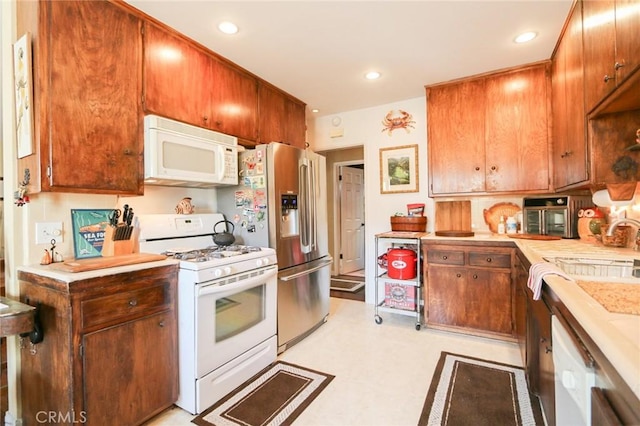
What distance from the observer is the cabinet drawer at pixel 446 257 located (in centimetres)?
278

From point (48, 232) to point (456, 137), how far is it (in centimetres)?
337

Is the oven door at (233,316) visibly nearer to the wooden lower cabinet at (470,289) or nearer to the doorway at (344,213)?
the wooden lower cabinet at (470,289)

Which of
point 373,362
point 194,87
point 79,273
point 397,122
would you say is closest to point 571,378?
point 373,362

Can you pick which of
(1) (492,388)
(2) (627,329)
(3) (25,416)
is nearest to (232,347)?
(3) (25,416)

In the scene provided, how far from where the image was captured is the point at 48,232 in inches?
69.7

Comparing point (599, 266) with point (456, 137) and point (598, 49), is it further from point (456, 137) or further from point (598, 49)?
point (456, 137)

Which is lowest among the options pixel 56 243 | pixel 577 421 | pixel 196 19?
pixel 577 421

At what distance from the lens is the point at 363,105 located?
3752 mm

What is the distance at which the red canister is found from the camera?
10.0 ft

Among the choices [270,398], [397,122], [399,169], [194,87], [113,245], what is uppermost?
[397,122]

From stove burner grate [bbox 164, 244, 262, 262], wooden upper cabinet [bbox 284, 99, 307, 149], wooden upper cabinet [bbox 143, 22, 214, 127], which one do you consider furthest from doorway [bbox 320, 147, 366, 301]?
wooden upper cabinet [bbox 143, 22, 214, 127]

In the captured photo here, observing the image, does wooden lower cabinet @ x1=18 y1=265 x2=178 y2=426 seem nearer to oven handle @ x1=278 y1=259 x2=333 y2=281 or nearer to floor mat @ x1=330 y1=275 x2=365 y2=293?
oven handle @ x1=278 y1=259 x2=333 y2=281

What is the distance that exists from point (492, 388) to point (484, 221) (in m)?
→ 1.79

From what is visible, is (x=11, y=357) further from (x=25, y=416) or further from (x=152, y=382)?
(x=152, y=382)
